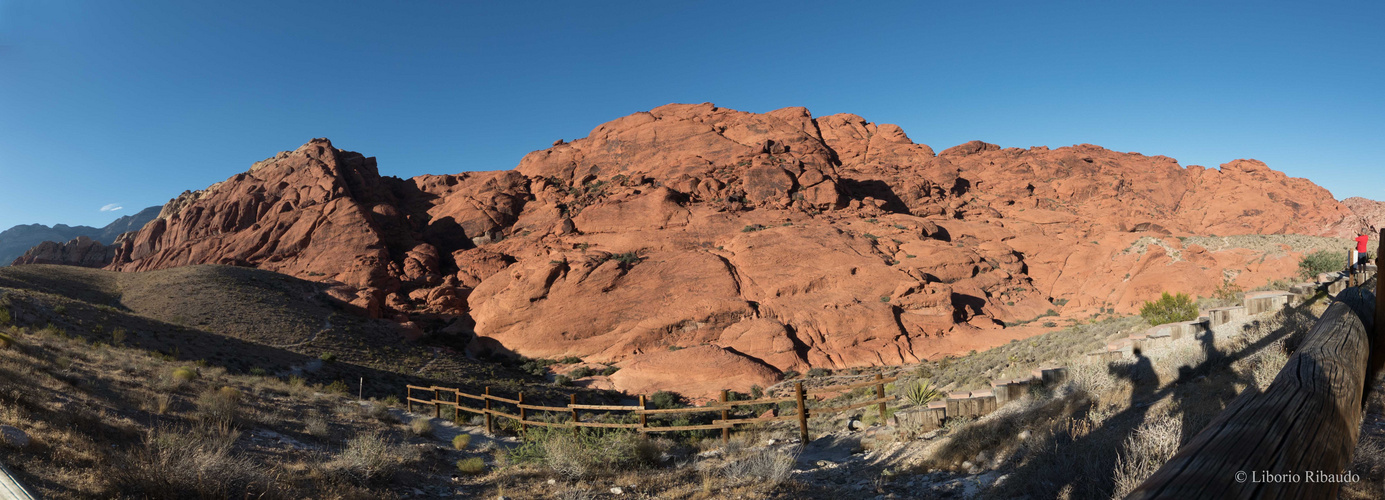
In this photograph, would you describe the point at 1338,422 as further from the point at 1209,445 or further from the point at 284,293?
the point at 284,293

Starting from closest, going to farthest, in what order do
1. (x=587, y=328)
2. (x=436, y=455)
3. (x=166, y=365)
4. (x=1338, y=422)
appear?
1. (x=1338, y=422)
2. (x=436, y=455)
3. (x=166, y=365)
4. (x=587, y=328)

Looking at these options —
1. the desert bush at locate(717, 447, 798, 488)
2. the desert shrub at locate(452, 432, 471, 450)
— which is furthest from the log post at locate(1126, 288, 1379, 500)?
the desert shrub at locate(452, 432, 471, 450)

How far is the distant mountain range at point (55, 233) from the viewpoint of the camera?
159 metres

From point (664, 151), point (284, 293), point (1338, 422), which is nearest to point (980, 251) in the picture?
point (664, 151)

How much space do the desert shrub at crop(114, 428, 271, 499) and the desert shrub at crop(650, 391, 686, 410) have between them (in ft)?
61.7

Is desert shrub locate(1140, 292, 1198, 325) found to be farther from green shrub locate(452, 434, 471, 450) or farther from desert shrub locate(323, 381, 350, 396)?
desert shrub locate(323, 381, 350, 396)

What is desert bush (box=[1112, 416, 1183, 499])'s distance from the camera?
353 centimetres

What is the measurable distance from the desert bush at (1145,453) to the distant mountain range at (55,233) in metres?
221

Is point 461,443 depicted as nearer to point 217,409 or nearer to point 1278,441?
point 217,409

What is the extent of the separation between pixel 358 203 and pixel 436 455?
47.1m

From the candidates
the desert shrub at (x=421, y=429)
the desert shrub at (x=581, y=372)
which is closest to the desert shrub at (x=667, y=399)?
the desert shrub at (x=581, y=372)

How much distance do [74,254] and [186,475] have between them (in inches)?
2626

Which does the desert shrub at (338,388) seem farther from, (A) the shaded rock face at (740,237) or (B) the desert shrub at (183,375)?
(A) the shaded rock face at (740,237)

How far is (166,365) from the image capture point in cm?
1399
